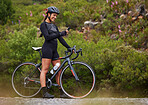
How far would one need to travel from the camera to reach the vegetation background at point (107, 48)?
5.08 m

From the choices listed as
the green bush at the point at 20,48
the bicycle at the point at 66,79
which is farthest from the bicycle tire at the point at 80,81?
the green bush at the point at 20,48

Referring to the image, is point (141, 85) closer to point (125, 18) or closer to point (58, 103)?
point (58, 103)

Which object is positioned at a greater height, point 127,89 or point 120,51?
point 120,51

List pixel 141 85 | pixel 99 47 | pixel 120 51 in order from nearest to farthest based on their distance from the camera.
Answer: pixel 141 85, pixel 120 51, pixel 99 47

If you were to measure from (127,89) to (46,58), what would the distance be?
2270mm

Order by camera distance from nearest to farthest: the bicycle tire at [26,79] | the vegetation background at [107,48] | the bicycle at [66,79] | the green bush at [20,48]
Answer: the bicycle at [66,79]
the bicycle tire at [26,79]
the vegetation background at [107,48]
the green bush at [20,48]

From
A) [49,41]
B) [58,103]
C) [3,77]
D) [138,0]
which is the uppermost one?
[138,0]

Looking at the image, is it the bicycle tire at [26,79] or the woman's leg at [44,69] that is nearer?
the woman's leg at [44,69]

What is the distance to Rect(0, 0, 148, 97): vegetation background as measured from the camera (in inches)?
200

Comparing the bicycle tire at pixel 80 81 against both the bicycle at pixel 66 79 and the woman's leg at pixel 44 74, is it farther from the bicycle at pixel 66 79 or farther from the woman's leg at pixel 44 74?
the woman's leg at pixel 44 74

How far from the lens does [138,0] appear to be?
923 cm

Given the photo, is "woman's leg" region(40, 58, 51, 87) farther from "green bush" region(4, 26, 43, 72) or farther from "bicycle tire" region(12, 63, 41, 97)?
"green bush" region(4, 26, 43, 72)

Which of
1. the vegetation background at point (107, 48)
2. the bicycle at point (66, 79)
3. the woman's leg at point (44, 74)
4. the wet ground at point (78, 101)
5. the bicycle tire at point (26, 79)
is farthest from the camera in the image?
the vegetation background at point (107, 48)

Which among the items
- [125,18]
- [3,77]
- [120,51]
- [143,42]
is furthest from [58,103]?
[125,18]
